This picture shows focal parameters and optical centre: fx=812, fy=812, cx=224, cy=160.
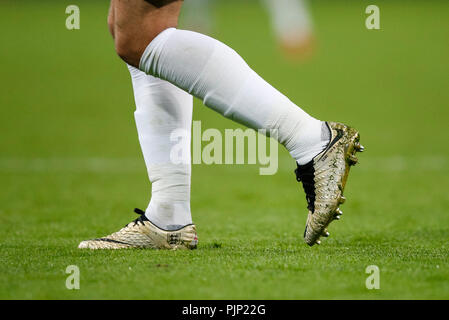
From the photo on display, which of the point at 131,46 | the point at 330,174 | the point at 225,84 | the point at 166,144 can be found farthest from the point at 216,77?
the point at 166,144

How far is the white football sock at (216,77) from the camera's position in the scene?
2.20m

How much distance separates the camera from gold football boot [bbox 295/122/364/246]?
229 centimetres

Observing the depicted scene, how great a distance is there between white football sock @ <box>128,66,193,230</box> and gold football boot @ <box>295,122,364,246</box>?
50cm

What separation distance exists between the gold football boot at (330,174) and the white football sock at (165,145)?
501 mm

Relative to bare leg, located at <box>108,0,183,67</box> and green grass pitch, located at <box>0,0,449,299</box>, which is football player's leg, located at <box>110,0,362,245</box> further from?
green grass pitch, located at <box>0,0,449,299</box>

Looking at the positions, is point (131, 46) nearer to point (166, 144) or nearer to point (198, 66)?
point (198, 66)

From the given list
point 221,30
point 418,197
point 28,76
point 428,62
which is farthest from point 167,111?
point 221,30

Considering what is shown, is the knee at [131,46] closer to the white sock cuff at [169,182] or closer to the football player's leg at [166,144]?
the football player's leg at [166,144]

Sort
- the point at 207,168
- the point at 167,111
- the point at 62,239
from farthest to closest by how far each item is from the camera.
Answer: the point at 207,168, the point at 62,239, the point at 167,111

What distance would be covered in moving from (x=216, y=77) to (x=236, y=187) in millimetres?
2919

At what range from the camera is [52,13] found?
714 inches
